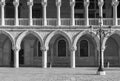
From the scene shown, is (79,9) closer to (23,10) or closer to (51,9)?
(51,9)

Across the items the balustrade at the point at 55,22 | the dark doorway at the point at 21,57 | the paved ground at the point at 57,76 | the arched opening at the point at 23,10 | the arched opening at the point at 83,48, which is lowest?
the paved ground at the point at 57,76

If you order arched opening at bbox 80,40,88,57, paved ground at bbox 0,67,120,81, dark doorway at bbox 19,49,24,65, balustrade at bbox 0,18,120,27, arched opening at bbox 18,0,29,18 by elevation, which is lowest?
paved ground at bbox 0,67,120,81

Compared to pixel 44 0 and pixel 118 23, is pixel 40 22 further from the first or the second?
pixel 118 23

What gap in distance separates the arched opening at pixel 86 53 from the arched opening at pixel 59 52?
157 cm

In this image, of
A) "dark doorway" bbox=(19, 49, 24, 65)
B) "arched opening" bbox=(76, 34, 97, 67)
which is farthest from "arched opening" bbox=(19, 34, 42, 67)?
"arched opening" bbox=(76, 34, 97, 67)

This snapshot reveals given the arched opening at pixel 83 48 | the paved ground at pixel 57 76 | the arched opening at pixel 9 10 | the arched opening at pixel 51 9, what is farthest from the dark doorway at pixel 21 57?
the paved ground at pixel 57 76

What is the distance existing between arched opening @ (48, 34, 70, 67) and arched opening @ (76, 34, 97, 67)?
1.57 metres

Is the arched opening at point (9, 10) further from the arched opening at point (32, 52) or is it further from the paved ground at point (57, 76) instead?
the paved ground at point (57, 76)

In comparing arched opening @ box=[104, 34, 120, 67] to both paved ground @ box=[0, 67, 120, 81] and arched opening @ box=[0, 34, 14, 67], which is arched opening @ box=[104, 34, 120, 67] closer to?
paved ground @ box=[0, 67, 120, 81]

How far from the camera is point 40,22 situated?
1681 inches

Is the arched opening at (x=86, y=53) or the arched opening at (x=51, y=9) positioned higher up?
the arched opening at (x=51, y=9)

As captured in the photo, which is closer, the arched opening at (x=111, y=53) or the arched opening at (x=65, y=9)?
the arched opening at (x=111, y=53)

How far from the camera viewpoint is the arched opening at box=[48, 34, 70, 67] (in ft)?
151

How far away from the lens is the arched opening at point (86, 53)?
151 feet
